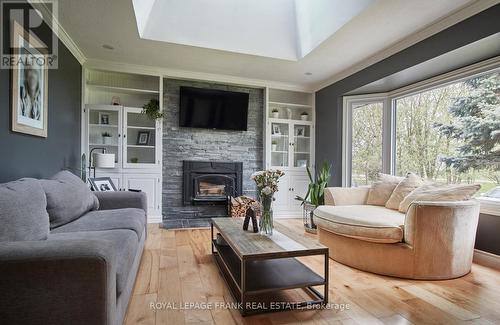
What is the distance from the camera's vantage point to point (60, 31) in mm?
3021

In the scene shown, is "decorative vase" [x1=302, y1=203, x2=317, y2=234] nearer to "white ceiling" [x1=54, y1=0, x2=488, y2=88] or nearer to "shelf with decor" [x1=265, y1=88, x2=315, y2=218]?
"shelf with decor" [x1=265, y1=88, x2=315, y2=218]

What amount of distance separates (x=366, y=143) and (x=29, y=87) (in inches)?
171

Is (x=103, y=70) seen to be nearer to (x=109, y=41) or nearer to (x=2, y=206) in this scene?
(x=109, y=41)

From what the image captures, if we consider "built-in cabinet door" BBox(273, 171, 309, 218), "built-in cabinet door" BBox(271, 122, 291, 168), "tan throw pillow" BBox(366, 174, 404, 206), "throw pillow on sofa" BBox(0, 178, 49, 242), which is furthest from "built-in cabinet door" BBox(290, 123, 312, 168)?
"throw pillow on sofa" BBox(0, 178, 49, 242)

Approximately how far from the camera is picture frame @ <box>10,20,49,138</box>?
2141 millimetres

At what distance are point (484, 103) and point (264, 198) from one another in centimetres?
276

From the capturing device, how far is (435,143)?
3459 mm

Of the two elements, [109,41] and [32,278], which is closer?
[32,278]

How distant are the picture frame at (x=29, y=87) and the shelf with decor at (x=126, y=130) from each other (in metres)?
1.42

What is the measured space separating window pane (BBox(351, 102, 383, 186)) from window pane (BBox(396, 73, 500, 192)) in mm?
306

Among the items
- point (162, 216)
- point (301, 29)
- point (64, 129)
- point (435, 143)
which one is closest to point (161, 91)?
point (64, 129)

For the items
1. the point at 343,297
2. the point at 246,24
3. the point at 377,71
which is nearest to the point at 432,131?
the point at 377,71

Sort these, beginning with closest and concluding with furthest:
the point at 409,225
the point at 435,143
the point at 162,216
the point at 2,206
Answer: the point at 2,206, the point at 409,225, the point at 435,143, the point at 162,216

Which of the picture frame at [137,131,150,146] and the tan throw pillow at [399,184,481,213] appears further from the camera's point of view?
the picture frame at [137,131,150,146]
